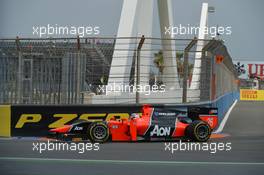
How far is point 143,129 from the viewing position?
11.0 meters

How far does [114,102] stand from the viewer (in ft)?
44.4

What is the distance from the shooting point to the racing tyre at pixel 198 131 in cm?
1087

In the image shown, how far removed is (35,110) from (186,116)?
3.01 meters

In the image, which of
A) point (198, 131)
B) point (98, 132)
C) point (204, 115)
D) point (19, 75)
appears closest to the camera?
point (98, 132)

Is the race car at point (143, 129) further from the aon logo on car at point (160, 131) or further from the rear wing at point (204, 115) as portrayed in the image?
the rear wing at point (204, 115)

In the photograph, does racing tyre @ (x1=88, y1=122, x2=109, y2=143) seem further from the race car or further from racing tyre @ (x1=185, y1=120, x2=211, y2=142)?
racing tyre @ (x1=185, y1=120, x2=211, y2=142)

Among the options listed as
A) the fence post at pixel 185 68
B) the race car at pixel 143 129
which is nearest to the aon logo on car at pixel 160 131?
the race car at pixel 143 129

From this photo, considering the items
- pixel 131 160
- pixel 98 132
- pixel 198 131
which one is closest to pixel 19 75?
pixel 98 132

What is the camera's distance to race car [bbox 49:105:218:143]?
423 inches

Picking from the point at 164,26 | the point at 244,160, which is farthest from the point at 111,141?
the point at 164,26

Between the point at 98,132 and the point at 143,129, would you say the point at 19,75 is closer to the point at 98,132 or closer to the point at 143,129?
the point at 98,132

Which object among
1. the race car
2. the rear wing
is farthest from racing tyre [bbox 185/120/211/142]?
the rear wing

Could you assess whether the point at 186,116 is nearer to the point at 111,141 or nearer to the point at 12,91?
the point at 111,141

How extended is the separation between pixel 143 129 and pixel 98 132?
2.71 feet
